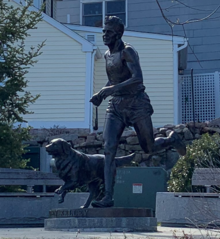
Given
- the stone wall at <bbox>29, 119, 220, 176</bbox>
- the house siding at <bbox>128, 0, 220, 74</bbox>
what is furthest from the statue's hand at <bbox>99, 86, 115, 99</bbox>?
the house siding at <bbox>128, 0, 220, 74</bbox>

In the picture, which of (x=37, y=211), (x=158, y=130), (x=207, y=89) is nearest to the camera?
(x=37, y=211)

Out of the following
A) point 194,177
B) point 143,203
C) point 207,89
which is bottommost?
point 143,203

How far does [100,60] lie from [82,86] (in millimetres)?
1502

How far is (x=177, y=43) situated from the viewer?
19625 mm

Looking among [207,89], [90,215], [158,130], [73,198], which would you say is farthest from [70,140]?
[90,215]

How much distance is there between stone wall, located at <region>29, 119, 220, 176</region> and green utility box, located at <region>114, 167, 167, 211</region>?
316cm

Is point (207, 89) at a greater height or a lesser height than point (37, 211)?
greater

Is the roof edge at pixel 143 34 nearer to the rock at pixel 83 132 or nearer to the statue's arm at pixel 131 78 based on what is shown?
the rock at pixel 83 132

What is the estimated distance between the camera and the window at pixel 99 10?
22.9m

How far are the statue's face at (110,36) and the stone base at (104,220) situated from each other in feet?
7.07

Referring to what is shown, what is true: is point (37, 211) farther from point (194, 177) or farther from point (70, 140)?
point (70, 140)

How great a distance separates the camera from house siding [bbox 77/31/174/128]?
19.7 m

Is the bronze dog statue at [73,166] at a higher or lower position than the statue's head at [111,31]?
lower

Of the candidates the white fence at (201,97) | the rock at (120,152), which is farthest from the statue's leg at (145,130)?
the white fence at (201,97)
